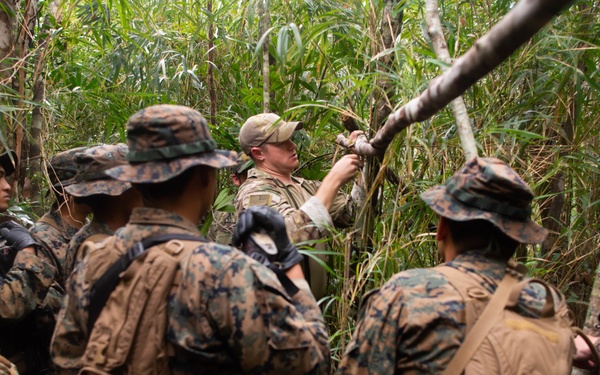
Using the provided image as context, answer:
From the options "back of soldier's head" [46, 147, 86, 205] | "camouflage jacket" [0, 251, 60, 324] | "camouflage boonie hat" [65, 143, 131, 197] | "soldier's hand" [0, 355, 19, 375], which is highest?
"camouflage boonie hat" [65, 143, 131, 197]

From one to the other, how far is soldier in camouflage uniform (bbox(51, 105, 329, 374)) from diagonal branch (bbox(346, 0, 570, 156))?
64 centimetres

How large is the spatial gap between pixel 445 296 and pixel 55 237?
6.85 feet

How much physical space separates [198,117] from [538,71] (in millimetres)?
2227

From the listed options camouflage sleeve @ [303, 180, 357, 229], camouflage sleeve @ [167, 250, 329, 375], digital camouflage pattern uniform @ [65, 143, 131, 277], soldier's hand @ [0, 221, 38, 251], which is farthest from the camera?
camouflage sleeve @ [303, 180, 357, 229]

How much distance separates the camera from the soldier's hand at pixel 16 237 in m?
2.94

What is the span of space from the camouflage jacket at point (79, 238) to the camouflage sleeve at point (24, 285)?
0.13 meters

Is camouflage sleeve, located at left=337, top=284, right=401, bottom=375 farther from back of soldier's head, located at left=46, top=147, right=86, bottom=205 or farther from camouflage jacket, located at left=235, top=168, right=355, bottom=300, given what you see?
back of soldier's head, located at left=46, top=147, right=86, bottom=205

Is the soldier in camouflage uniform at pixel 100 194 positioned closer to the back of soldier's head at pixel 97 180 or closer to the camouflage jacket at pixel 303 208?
the back of soldier's head at pixel 97 180

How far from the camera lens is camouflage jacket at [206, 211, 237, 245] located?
407 centimetres

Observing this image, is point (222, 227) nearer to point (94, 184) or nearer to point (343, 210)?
point (343, 210)

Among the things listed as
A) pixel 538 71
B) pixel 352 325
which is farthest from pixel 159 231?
pixel 538 71

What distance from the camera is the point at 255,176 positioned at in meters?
3.86

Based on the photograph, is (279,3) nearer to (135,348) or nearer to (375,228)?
(375,228)

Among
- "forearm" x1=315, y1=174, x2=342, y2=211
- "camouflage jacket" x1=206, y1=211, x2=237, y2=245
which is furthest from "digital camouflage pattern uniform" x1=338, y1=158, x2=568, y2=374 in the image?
"camouflage jacket" x1=206, y1=211, x2=237, y2=245
